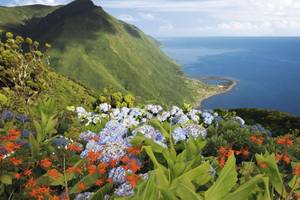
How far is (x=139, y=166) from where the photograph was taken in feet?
15.8

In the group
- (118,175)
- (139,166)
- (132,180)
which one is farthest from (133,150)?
(132,180)

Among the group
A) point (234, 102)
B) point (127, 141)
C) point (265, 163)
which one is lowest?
point (234, 102)

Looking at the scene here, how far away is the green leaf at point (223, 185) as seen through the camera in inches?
116

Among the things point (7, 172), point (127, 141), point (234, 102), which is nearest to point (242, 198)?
point (127, 141)

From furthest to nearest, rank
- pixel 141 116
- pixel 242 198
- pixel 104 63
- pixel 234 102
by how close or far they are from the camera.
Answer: pixel 234 102 → pixel 104 63 → pixel 141 116 → pixel 242 198

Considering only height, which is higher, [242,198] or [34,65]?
[242,198]

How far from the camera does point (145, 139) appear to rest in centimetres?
535

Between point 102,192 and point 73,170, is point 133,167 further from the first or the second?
point 73,170

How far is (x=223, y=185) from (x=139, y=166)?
194cm

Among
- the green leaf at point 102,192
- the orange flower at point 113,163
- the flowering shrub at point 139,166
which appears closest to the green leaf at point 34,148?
the flowering shrub at point 139,166

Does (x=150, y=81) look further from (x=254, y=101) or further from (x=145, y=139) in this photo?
(x=145, y=139)

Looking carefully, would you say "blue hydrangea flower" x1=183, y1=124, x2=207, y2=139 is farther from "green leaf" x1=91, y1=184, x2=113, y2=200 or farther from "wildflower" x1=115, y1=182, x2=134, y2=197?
"wildflower" x1=115, y1=182, x2=134, y2=197

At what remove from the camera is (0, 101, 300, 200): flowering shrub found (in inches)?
126

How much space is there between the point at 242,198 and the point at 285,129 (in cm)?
1741
